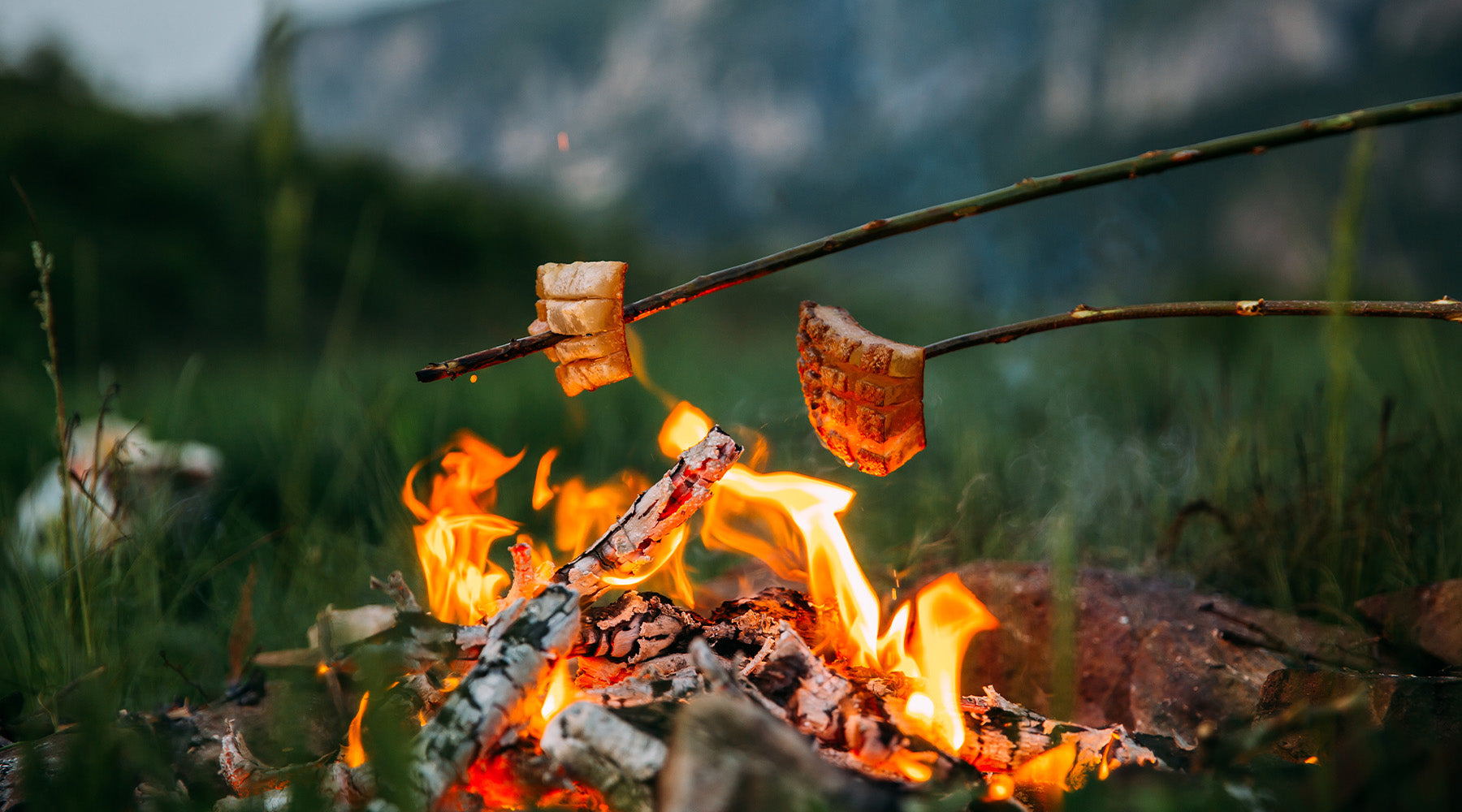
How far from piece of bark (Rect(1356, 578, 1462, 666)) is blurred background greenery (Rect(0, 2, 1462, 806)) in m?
0.13

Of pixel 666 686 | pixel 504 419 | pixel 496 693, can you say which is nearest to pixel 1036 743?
pixel 666 686

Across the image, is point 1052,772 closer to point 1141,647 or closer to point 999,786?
point 999,786

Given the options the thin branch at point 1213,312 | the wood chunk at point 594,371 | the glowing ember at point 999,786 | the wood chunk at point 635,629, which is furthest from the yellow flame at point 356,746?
the thin branch at point 1213,312

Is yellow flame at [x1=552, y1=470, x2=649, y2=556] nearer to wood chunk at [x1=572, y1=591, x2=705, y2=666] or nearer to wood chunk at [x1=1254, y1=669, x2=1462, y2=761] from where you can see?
wood chunk at [x1=572, y1=591, x2=705, y2=666]

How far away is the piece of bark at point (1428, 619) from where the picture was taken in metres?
1.52

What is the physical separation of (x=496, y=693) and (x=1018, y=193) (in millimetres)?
925

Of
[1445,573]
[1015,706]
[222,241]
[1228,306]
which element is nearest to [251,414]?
[1015,706]

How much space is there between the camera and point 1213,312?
1.08 meters

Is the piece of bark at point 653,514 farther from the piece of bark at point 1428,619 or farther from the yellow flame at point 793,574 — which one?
the piece of bark at point 1428,619

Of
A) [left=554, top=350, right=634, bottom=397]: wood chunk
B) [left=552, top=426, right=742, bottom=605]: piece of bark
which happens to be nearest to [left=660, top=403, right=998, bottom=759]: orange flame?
[left=552, top=426, right=742, bottom=605]: piece of bark

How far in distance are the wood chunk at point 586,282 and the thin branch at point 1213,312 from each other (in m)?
0.46

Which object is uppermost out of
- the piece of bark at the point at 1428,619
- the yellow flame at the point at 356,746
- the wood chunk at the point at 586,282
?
the wood chunk at the point at 586,282

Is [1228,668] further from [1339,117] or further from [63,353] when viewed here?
[63,353]

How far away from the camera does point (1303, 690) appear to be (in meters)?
1.28
